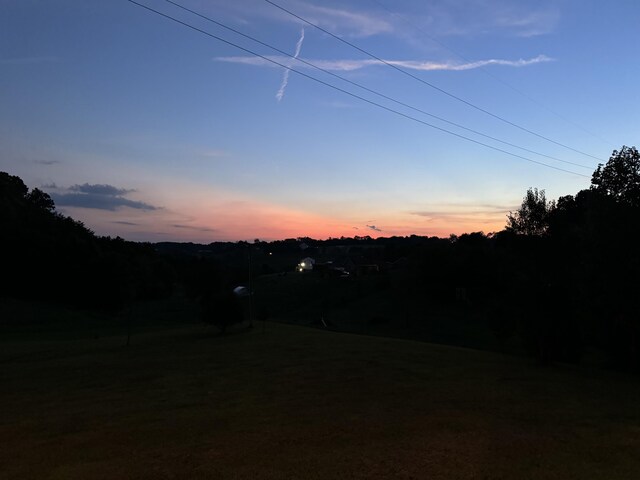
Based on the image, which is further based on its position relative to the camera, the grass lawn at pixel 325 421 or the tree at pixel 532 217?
the tree at pixel 532 217

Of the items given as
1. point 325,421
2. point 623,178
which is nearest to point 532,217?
point 623,178

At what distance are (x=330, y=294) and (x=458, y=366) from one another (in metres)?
60.0

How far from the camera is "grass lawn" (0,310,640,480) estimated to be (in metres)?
8.68

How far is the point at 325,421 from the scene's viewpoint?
1162cm

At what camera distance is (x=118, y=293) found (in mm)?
78438

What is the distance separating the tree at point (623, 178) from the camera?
2059 cm

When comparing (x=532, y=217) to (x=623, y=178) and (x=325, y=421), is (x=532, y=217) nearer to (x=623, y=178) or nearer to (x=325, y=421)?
(x=623, y=178)

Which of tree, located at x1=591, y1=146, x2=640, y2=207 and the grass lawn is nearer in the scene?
the grass lawn

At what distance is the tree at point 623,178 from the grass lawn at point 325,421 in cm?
716

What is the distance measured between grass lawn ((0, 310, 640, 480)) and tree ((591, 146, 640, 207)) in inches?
282

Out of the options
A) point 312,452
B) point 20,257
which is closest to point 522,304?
point 312,452

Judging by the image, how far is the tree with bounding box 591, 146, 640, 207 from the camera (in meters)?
20.6

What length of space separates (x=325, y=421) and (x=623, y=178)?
54.4ft

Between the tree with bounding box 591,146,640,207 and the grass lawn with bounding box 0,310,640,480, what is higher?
the tree with bounding box 591,146,640,207
